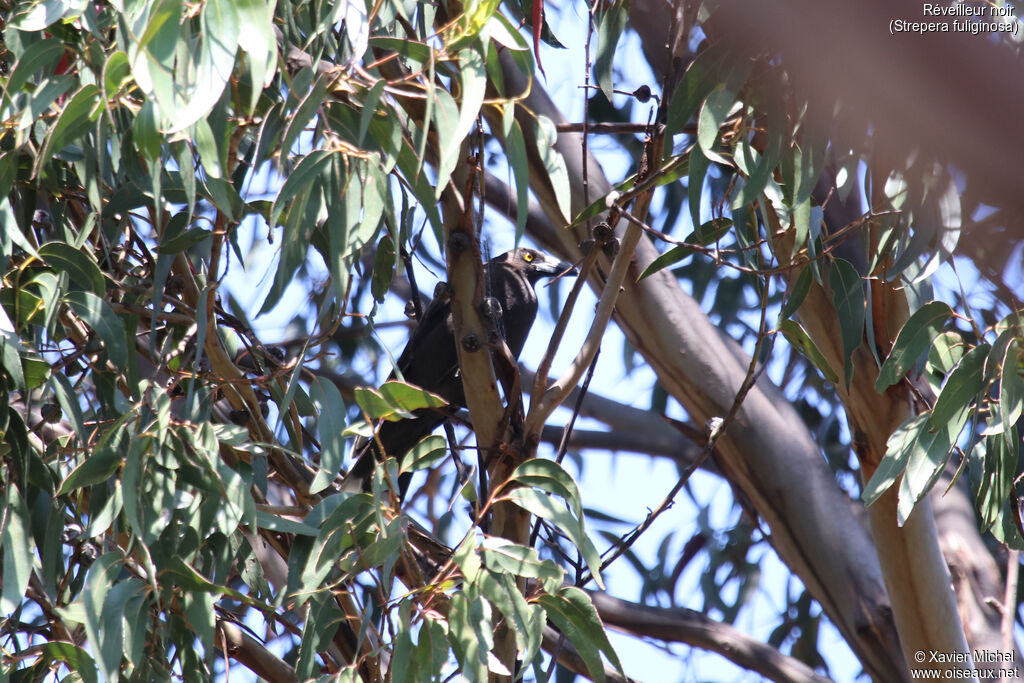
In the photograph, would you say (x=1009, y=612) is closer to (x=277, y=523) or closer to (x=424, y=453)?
(x=424, y=453)

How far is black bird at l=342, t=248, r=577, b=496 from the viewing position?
8.73 ft

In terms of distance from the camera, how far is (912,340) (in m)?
1.83

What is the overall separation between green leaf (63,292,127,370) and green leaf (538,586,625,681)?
772mm

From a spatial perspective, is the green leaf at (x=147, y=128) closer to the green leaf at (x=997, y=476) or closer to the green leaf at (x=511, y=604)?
the green leaf at (x=511, y=604)

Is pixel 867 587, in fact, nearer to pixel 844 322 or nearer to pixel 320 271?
pixel 844 322

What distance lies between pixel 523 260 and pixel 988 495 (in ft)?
6.59

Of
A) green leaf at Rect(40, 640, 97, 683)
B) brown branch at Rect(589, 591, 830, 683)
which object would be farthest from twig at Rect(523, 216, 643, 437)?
brown branch at Rect(589, 591, 830, 683)

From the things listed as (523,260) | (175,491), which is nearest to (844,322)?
(175,491)

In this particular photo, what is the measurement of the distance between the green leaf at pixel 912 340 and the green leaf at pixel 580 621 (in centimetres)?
65

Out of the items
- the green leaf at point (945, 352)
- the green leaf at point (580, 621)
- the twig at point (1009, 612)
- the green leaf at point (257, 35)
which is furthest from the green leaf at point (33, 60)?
the twig at point (1009, 612)

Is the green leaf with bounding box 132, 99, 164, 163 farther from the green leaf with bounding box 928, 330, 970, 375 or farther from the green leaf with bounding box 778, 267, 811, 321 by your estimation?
the green leaf with bounding box 928, 330, 970, 375

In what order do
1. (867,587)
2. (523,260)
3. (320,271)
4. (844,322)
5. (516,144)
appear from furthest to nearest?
1. (320,271)
2. (523,260)
3. (867,587)
4. (844,322)
5. (516,144)

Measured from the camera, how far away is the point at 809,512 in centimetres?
284

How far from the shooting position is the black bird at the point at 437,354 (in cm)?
266
